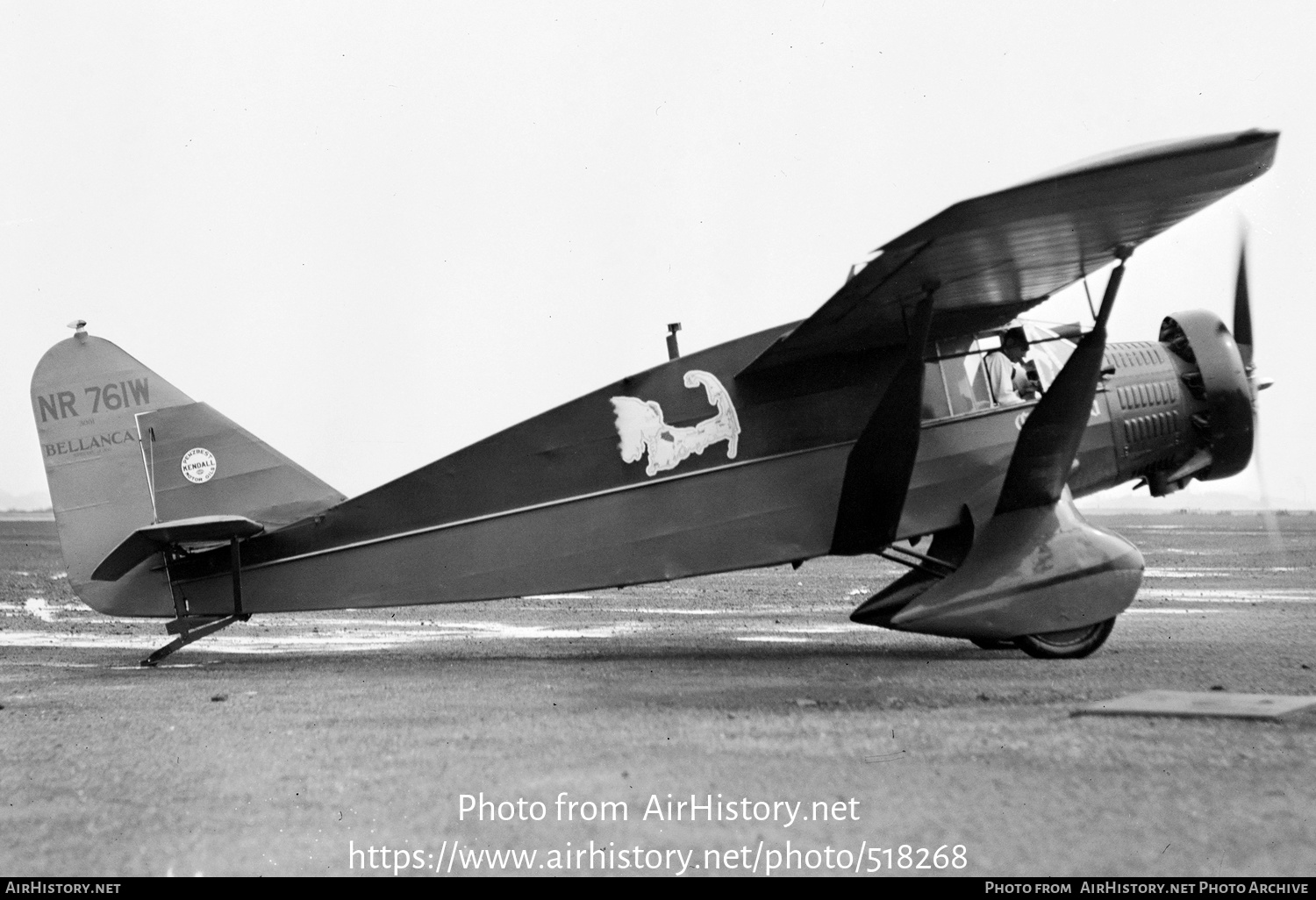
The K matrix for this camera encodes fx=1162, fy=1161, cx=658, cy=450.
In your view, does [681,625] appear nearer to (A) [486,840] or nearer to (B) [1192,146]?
(B) [1192,146]

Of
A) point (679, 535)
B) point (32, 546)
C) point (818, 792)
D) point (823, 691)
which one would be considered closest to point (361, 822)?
point (818, 792)

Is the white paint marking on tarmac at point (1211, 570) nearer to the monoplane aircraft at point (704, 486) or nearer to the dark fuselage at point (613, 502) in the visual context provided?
the monoplane aircraft at point (704, 486)

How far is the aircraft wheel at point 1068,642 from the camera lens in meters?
8.20

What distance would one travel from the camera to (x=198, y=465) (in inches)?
356

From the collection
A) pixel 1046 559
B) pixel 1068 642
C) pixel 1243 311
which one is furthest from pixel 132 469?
pixel 1243 311

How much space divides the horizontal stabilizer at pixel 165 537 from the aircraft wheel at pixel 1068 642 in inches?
224

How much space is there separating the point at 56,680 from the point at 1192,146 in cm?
779

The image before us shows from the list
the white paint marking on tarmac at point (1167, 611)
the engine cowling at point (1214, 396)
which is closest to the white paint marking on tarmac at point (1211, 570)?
the white paint marking on tarmac at point (1167, 611)

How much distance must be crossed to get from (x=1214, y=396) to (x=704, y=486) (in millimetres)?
4432

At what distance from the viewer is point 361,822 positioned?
12.7 ft

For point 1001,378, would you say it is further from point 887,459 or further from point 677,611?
point 677,611

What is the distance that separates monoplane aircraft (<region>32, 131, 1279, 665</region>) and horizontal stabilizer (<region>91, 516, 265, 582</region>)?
18 mm

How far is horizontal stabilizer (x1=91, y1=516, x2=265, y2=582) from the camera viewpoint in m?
8.38
